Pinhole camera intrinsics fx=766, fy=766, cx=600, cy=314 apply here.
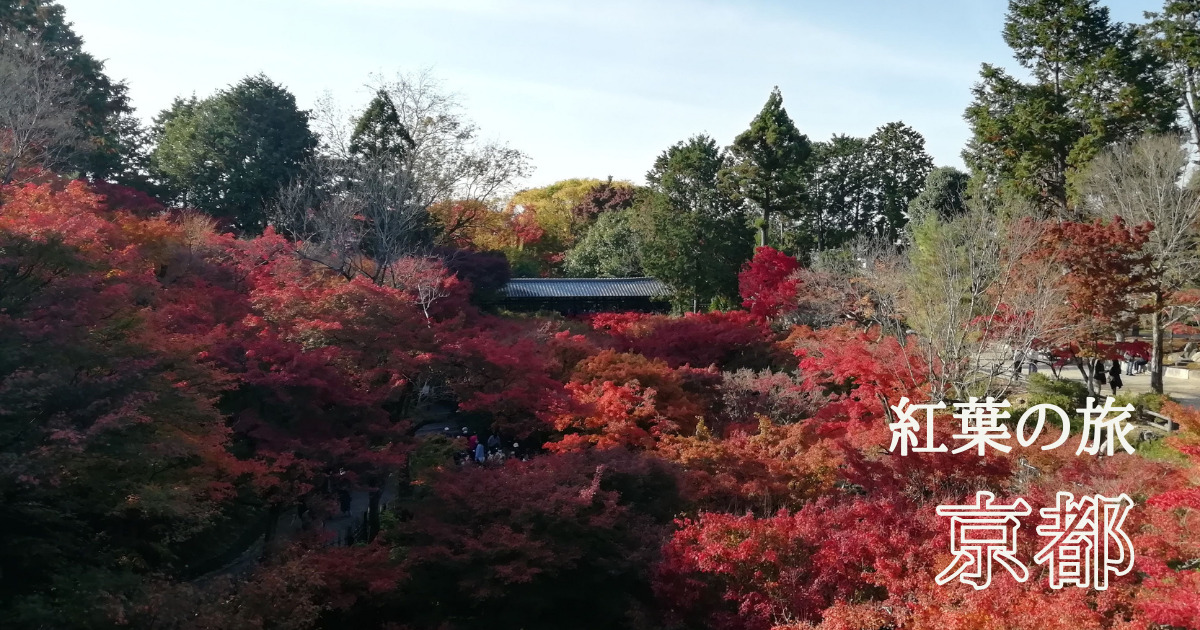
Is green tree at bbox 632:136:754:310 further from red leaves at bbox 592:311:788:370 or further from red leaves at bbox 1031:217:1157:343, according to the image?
red leaves at bbox 1031:217:1157:343

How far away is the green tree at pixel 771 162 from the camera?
1154 inches

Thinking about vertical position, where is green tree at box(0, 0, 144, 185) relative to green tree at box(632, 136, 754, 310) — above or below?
above

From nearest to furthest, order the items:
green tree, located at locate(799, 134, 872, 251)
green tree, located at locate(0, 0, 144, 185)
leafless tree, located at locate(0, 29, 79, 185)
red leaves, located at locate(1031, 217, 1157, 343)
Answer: red leaves, located at locate(1031, 217, 1157, 343) → leafless tree, located at locate(0, 29, 79, 185) → green tree, located at locate(0, 0, 144, 185) → green tree, located at locate(799, 134, 872, 251)

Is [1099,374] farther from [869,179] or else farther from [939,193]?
[869,179]

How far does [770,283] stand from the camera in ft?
80.5

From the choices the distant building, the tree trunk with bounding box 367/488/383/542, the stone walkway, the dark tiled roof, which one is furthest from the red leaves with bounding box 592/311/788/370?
the dark tiled roof

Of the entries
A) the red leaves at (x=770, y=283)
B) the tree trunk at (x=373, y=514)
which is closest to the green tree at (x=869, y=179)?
the red leaves at (x=770, y=283)

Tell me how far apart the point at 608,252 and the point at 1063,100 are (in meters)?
20.8

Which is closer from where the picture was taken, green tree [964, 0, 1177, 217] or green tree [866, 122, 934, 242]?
green tree [964, 0, 1177, 217]

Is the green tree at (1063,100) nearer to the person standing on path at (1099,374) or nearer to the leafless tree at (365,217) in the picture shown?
the person standing on path at (1099,374)

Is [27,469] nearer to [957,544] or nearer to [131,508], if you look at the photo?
[131,508]

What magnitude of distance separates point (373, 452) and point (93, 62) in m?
22.4

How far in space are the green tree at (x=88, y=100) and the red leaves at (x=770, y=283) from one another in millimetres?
20668

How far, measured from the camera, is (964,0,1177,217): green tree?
2089cm
